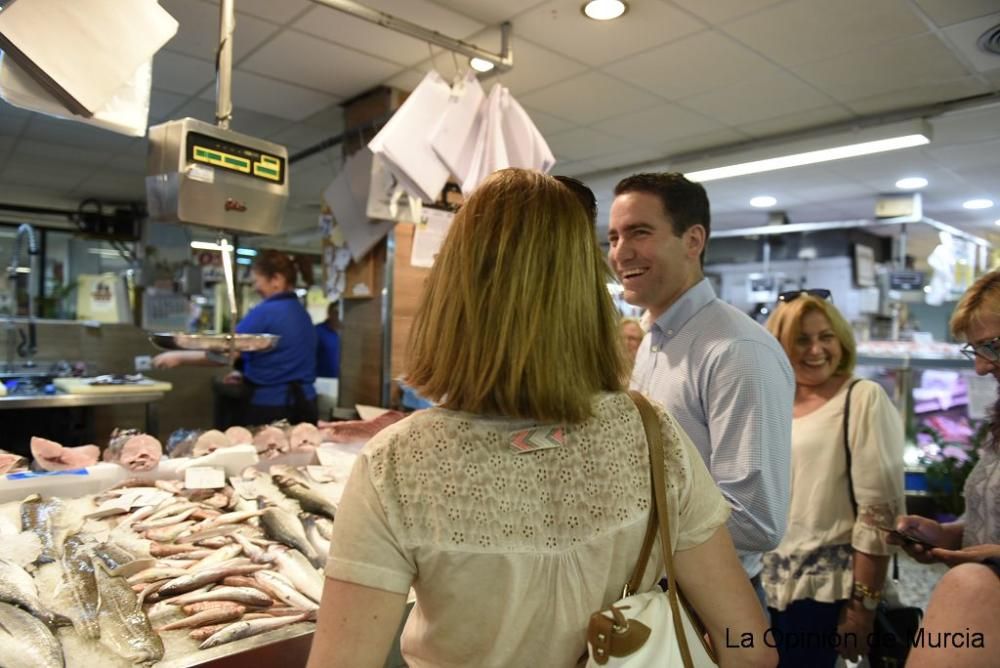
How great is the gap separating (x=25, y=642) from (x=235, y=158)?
1.58 m

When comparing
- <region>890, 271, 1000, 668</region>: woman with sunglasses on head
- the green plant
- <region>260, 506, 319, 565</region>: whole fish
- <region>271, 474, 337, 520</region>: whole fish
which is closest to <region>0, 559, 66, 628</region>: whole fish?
<region>260, 506, 319, 565</region>: whole fish

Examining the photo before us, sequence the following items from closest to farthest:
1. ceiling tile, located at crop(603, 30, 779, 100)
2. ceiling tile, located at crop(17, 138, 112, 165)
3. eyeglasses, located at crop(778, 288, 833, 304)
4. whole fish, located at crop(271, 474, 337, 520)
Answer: whole fish, located at crop(271, 474, 337, 520) → eyeglasses, located at crop(778, 288, 833, 304) → ceiling tile, located at crop(603, 30, 779, 100) → ceiling tile, located at crop(17, 138, 112, 165)

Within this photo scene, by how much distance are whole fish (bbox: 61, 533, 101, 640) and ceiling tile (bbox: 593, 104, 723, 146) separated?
418cm

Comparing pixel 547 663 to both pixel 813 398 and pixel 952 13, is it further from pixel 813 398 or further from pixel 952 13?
pixel 952 13

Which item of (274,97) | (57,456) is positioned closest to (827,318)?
(57,456)

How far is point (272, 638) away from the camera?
54.7 inches

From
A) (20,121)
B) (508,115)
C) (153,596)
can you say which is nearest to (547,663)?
(153,596)

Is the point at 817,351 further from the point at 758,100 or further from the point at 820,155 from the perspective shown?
the point at 820,155

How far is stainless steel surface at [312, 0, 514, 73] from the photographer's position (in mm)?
2415

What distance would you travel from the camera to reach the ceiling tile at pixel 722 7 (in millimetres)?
2949

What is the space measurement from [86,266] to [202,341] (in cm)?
1181

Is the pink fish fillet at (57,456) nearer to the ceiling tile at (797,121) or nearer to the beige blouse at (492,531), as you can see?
the beige blouse at (492,531)

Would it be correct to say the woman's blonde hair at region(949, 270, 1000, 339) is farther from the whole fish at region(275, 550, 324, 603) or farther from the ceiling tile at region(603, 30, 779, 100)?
the whole fish at region(275, 550, 324, 603)

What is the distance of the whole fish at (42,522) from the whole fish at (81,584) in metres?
0.03
